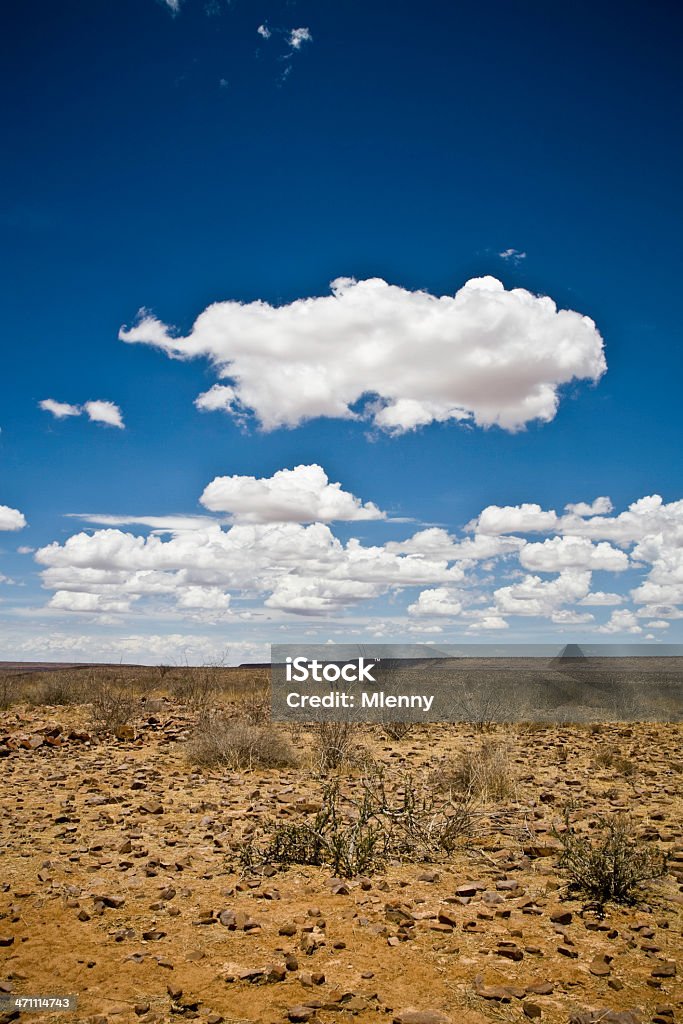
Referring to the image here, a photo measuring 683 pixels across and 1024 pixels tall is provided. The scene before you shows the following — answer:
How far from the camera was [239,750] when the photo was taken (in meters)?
11.5

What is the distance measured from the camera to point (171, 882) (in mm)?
6184

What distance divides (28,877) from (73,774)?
183 inches

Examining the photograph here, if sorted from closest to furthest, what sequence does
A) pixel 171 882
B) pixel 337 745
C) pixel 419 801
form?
1. pixel 171 882
2. pixel 419 801
3. pixel 337 745

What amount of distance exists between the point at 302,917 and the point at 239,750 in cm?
644

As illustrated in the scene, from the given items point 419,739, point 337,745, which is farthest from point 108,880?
point 419,739

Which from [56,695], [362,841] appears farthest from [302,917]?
[56,695]

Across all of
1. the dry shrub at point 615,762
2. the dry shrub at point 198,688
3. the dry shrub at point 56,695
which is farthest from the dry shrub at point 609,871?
the dry shrub at point 56,695

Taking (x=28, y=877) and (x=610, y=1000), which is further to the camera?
(x=28, y=877)

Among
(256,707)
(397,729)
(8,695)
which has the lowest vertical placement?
(397,729)

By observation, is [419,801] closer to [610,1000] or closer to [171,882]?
[171,882]

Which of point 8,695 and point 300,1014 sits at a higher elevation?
point 300,1014

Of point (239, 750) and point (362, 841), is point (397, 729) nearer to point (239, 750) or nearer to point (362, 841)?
point (239, 750)

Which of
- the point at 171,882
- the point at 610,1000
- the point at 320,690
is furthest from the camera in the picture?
the point at 320,690

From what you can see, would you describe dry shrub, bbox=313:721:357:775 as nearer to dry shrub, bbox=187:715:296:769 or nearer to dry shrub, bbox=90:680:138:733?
dry shrub, bbox=187:715:296:769
